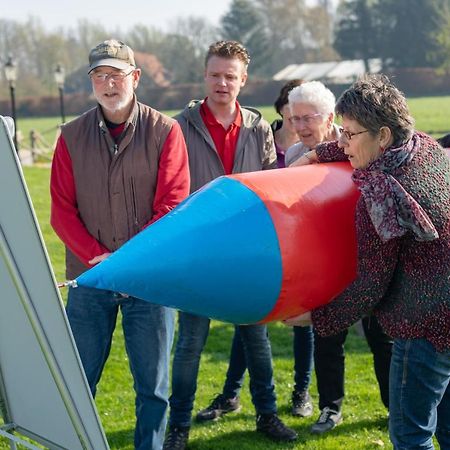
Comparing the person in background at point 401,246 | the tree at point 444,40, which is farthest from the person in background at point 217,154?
the tree at point 444,40

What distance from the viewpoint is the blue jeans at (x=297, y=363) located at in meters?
4.91

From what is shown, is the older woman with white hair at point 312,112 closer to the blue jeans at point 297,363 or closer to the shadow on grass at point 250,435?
the blue jeans at point 297,363

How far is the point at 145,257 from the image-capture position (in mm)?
2701

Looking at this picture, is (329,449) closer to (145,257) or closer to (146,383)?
(146,383)

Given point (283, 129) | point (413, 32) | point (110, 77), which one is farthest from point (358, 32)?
point (110, 77)

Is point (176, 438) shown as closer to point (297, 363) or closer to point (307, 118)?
point (297, 363)

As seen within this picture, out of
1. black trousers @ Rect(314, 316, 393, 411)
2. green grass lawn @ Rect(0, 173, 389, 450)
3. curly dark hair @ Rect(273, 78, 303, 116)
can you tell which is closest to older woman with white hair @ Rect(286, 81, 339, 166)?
curly dark hair @ Rect(273, 78, 303, 116)

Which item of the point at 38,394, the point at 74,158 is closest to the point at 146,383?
the point at 38,394

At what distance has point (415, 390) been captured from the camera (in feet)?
9.84

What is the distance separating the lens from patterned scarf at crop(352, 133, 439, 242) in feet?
8.84

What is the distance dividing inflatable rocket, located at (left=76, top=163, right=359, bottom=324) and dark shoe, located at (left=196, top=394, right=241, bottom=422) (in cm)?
201

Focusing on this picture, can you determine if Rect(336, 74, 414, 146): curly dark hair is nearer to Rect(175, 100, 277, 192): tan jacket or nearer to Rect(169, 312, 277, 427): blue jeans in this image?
Rect(175, 100, 277, 192): tan jacket

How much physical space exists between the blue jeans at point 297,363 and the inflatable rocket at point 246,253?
1.95 meters

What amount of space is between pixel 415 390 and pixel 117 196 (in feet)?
5.35
